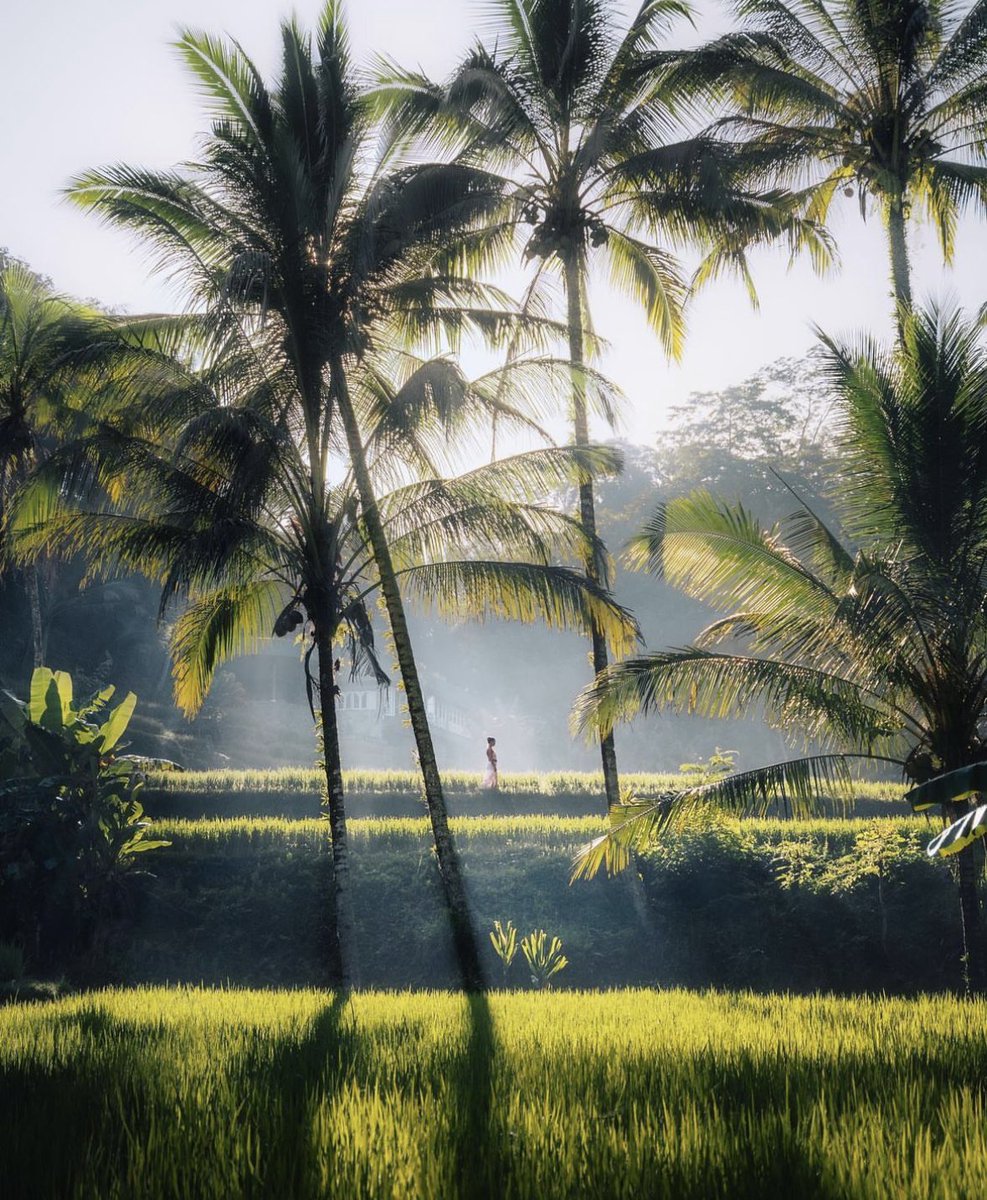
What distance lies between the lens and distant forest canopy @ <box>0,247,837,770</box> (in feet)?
114

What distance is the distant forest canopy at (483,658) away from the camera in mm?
34719

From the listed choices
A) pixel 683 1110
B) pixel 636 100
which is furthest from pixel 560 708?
pixel 683 1110

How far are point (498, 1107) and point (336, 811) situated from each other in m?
7.19

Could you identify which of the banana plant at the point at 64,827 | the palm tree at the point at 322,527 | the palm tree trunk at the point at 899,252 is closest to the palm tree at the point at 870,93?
the palm tree trunk at the point at 899,252

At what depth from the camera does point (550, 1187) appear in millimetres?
3693

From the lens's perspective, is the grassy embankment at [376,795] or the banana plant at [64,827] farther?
the grassy embankment at [376,795]

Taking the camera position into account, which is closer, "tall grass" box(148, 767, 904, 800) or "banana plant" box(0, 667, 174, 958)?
"banana plant" box(0, 667, 174, 958)

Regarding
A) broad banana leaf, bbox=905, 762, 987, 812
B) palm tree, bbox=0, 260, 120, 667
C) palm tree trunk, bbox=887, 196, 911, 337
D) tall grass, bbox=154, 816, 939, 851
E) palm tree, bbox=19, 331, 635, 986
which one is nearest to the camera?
broad banana leaf, bbox=905, 762, 987, 812

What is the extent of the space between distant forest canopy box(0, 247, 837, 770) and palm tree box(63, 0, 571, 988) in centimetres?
1298

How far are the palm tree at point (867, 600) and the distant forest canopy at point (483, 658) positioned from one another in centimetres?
1458

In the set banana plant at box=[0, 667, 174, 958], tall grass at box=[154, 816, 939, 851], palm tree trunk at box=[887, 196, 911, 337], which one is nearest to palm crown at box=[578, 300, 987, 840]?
palm tree trunk at box=[887, 196, 911, 337]

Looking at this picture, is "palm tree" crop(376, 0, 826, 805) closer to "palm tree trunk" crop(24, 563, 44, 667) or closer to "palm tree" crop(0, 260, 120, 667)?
"palm tree" crop(0, 260, 120, 667)

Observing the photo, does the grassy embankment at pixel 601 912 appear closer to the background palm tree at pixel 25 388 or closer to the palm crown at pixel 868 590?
the palm crown at pixel 868 590

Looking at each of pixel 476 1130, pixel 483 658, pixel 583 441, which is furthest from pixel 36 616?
pixel 483 658
